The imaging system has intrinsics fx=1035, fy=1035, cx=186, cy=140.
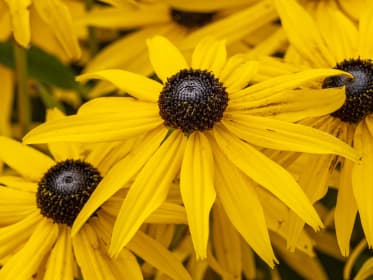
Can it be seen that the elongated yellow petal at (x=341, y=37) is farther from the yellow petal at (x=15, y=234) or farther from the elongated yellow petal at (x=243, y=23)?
the yellow petal at (x=15, y=234)

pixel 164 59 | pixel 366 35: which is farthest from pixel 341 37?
pixel 164 59

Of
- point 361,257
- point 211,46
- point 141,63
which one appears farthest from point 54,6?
point 361,257

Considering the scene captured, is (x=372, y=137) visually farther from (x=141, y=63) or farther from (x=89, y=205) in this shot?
(x=141, y=63)

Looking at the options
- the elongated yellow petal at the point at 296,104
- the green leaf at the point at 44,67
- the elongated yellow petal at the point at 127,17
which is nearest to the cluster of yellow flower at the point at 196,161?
the elongated yellow petal at the point at 296,104

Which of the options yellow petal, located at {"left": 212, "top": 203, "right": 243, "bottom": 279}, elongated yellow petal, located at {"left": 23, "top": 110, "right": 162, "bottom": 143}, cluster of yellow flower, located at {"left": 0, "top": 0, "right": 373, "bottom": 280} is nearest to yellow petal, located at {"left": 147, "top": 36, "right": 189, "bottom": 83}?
cluster of yellow flower, located at {"left": 0, "top": 0, "right": 373, "bottom": 280}

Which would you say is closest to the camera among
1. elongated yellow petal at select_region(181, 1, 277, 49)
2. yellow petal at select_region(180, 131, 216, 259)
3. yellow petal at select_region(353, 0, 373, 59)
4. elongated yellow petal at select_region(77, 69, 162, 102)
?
yellow petal at select_region(180, 131, 216, 259)

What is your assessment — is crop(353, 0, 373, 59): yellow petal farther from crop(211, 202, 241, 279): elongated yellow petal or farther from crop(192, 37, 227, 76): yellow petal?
crop(211, 202, 241, 279): elongated yellow petal
